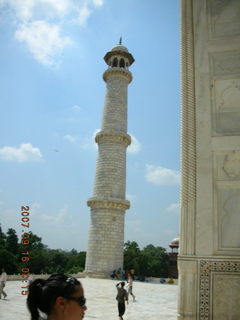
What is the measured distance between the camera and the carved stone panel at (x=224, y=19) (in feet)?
21.1

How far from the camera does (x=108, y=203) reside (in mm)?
21406

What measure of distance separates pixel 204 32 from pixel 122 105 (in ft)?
58.9

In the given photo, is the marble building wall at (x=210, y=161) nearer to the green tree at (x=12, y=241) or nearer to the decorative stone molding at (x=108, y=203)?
the decorative stone molding at (x=108, y=203)

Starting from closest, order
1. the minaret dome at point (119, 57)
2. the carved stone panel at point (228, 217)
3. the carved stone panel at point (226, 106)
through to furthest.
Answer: the carved stone panel at point (228, 217) → the carved stone panel at point (226, 106) → the minaret dome at point (119, 57)

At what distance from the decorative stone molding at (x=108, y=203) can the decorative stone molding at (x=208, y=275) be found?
1623 centimetres

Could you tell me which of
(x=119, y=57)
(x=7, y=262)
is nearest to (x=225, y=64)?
(x=119, y=57)

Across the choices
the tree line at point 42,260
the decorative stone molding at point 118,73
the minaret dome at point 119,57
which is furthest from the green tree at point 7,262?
the minaret dome at point 119,57

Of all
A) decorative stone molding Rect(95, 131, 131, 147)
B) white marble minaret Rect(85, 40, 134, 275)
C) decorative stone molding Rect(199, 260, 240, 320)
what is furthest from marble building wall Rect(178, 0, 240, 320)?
decorative stone molding Rect(95, 131, 131, 147)

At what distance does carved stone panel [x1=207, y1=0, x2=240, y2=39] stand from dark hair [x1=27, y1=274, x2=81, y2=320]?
20.5ft

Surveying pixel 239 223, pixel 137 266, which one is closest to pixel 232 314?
pixel 239 223

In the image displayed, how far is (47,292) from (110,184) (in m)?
20.5

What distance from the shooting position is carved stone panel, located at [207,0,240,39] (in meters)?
6.42

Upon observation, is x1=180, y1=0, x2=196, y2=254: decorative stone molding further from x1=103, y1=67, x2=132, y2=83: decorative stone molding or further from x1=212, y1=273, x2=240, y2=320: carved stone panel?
x1=103, y1=67, x2=132, y2=83: decorative stone molding

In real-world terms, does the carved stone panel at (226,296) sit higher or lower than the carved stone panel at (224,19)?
lower
